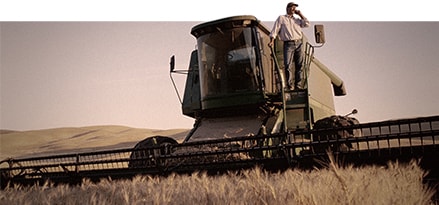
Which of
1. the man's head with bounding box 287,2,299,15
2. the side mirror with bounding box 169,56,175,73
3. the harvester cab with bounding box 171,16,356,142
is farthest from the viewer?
the side mirror with bounding box 169,56,175,73

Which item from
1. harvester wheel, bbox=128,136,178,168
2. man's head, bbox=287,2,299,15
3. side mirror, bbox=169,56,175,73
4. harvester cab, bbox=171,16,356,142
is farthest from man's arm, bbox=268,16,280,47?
harvester wheel, bbox=128,136,178,168

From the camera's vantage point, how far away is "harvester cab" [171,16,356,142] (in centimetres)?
523

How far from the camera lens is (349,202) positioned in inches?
49.5

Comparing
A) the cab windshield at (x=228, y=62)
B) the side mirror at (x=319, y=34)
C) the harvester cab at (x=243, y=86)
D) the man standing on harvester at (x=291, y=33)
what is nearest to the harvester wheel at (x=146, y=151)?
the harvester cab at (x=243, y=86)

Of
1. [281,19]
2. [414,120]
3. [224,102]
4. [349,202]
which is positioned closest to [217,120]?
[224,102]

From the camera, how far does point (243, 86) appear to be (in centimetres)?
532

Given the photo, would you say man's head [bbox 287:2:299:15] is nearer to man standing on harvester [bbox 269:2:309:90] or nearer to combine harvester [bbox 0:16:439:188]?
man standing on harvester [bbox 269:2:309:90]

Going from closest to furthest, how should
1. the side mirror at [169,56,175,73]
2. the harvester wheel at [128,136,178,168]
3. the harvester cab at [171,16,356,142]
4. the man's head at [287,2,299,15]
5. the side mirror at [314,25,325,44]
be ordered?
1. the harvester wheel at [128,136,178,168]
2. the side mirror at [314,25,325,44]
3. the man's head at [287,2,299,15]
4. the harvester cab at [171,16,356,142]
5. the side mirror at [169,56,175,73]

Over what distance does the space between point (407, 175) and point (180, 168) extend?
6.97 ft

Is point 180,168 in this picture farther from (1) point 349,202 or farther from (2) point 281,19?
(1) point 349,202

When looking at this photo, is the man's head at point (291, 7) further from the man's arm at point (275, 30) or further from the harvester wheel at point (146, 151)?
the harvester wheel at point (146, 151)

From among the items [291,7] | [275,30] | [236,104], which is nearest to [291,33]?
[275,30]

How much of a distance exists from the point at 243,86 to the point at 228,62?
38 cm

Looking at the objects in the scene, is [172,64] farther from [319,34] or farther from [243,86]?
[319,34]
